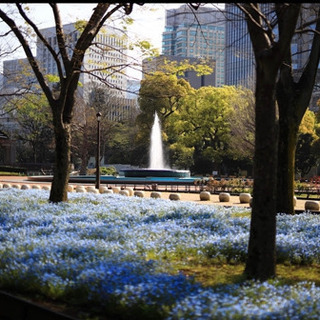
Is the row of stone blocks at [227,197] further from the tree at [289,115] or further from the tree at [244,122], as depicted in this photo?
the tree at [244,122]

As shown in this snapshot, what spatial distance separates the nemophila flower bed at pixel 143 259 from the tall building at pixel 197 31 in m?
3.61

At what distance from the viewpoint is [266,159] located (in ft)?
21.1

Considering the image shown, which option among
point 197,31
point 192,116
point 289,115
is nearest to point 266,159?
point 197,31

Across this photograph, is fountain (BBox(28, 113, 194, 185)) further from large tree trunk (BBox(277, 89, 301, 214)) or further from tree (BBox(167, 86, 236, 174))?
large tree trunk (BBox(277, 89, 301, 214))

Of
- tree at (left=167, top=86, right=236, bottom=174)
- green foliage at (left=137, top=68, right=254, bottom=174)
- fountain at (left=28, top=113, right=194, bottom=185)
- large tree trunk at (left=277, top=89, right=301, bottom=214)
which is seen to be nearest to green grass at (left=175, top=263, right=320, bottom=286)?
large tree trunk at (left=277, top=89, right=301, bottom=214)

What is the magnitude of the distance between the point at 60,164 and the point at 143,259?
875 centimetres

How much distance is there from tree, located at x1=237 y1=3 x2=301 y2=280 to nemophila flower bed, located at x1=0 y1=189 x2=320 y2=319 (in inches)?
20.3

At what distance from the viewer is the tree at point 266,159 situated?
638cm

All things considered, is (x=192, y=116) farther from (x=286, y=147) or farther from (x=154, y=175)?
(x=286, y=147)

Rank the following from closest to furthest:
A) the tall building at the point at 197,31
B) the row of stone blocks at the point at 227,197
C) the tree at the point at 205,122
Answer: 1. the tall building at the point at 197,31
2. the row of stone blocks at the point at 227,197
3. the tree at the point at 205,122

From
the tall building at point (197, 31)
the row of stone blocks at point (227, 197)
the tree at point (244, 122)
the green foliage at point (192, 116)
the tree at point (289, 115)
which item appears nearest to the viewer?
the tall building at point (197, 31)

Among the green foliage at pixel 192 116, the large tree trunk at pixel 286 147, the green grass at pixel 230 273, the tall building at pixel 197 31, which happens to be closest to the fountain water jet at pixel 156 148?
the green foliage at pixel 192 116

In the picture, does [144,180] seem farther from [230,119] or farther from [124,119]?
[124,119]

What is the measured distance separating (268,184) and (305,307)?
1946 mm
